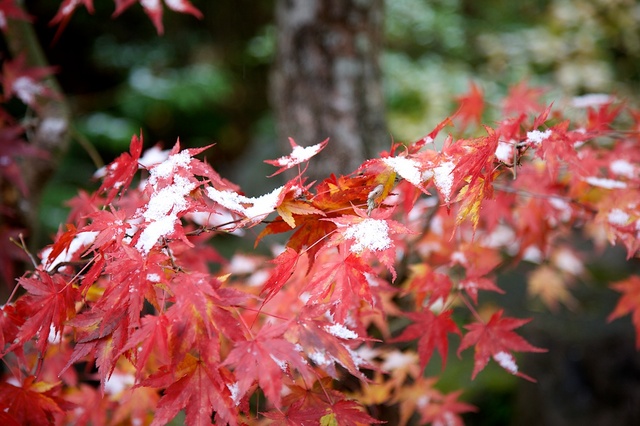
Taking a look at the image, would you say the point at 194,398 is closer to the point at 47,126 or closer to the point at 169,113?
the point at 47,126

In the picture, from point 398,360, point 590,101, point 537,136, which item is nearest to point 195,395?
point 537,136

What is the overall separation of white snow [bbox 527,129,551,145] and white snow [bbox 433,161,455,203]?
17 cm

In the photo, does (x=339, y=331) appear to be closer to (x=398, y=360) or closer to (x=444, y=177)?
(x=444, y=177)

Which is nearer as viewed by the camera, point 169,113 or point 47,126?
point 47,126

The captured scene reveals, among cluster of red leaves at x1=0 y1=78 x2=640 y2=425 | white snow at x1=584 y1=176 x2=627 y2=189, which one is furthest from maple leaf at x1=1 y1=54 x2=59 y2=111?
white snow at x1=584 y1=176 x2=627 y2=189

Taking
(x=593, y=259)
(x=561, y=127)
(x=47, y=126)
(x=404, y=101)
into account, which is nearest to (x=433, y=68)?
(x=404, y=101)

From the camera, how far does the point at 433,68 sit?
470cm

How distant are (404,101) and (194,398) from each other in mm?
4138

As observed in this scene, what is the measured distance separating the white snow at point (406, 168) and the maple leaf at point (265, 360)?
0.31m

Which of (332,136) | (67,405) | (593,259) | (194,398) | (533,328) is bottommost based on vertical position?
(593,259)

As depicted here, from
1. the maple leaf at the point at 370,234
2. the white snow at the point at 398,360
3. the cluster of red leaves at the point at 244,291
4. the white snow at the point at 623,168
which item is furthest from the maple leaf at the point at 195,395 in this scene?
the white snow at the point at 623,168

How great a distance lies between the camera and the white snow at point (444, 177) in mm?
863

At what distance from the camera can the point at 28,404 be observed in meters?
1.00

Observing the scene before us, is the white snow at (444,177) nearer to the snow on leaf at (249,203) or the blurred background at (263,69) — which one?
the snow on leaf at (249,203)
